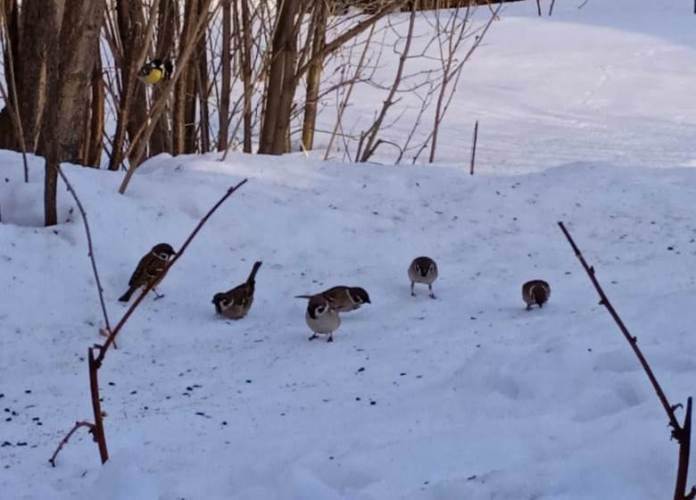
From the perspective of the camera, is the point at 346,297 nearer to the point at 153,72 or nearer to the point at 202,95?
the point at 153,72

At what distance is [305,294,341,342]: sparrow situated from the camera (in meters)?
4.75

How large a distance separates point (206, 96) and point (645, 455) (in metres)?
5.87

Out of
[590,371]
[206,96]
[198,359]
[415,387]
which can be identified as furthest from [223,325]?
[206,96]

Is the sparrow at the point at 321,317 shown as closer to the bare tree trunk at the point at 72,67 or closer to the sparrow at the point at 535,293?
the sparrow at the point at 535,293

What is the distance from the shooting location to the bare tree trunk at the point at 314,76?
8.90 meters

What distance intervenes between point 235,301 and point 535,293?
4.20 ft

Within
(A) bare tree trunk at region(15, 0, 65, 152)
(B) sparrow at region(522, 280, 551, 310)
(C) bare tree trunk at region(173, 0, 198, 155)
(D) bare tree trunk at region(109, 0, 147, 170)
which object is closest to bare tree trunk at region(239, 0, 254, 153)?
(C) bare tree trunk at region(173, 0, 198, 155)

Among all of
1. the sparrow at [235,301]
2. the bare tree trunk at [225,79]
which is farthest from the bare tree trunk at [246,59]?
the sparrow at [235,301]

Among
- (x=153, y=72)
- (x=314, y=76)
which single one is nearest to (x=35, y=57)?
(x=153, y=72)

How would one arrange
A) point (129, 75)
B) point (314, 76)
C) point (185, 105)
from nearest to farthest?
point (129, 75)
point (185, 105)
point (314, 76)

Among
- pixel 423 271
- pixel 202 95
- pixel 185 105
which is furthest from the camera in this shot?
pixel 185 105

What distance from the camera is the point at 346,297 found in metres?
5.07

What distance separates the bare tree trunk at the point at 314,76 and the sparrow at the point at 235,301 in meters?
4.00

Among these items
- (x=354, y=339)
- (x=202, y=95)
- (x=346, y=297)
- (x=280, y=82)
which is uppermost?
(x=280, y=82)
